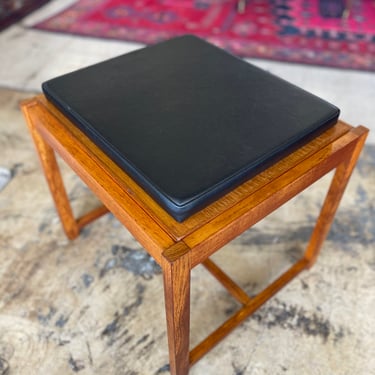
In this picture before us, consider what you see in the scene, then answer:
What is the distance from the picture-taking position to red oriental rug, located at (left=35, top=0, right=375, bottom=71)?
2234 mm

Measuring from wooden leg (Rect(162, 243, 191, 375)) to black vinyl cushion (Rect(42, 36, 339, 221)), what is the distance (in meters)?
0.07

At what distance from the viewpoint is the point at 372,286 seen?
3.69ft

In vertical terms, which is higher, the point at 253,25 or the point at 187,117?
the point at 187,117

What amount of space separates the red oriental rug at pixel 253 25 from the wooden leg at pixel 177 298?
1790mm

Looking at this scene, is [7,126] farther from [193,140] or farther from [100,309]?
[193,140]

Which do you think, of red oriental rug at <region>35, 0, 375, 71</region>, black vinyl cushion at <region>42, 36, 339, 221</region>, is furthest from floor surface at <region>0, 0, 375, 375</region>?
red oriental rug at <region>35, 0, 375, 71</region>

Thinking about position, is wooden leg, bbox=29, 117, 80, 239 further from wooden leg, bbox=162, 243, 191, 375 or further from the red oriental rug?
the red oriental rug

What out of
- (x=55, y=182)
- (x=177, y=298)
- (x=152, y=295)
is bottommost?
(x=152, y=295)

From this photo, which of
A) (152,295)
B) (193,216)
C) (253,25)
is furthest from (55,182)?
(253,25)

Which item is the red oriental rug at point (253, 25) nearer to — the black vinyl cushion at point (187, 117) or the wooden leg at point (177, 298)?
the black vinyl cushion at point (187, 117)

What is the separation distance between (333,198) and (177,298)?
52 centimetres

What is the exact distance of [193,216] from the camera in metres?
0.66

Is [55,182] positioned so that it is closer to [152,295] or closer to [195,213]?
[152,295]

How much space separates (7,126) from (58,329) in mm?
1028
